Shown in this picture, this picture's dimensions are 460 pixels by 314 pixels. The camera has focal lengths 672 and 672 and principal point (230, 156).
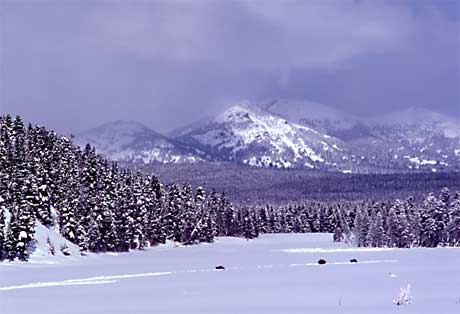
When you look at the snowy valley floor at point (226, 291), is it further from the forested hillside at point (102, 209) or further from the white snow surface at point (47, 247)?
the forested hillside at point (102, 209)

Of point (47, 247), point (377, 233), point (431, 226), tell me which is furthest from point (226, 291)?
point (431, 226)

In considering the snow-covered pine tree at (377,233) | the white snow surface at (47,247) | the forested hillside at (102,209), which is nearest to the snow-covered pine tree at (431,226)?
the forested hillside at (102,209)

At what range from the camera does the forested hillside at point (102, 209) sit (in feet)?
282

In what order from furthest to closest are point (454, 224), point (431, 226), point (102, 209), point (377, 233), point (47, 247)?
1. point (431, 226)
2. point (377, 233)
3. point (454, 224)
4. point (102, 209)
5. point (47, 247)

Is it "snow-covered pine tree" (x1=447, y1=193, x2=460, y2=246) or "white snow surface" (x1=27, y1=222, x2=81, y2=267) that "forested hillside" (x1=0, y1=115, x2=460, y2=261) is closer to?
"snow-covered pine tree" (x1=447, y1=193, x2=460, y2=246)

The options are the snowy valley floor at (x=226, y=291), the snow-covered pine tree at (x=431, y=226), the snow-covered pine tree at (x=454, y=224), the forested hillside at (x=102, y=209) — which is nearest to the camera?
the snowy valley floor at (x=226, y=291)

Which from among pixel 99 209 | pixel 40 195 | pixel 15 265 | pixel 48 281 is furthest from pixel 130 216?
pixel 48 281

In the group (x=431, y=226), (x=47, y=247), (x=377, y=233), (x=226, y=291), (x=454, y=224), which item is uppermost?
(x=454, y=224)

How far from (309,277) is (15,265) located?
3197 cm

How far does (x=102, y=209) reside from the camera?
328 ft

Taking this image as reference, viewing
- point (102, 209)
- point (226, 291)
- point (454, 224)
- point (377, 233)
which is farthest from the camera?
point (377, 233)

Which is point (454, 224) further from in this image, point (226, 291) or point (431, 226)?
point (226, 291)

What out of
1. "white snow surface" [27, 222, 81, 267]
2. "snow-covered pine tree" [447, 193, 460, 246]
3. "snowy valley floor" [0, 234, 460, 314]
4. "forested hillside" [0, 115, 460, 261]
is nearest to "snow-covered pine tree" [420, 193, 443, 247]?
"forested hillside" [0, 115, 460, 261]

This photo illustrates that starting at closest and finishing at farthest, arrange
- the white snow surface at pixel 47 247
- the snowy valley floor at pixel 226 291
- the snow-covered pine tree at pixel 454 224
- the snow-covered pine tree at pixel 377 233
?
the snowy valley floor at pixel 226 291 < the white snow surface at pixel 47 247 < the snow-covered pine tree at pixel 377 233 < the snow-covered pine tree at pixel 454 224
